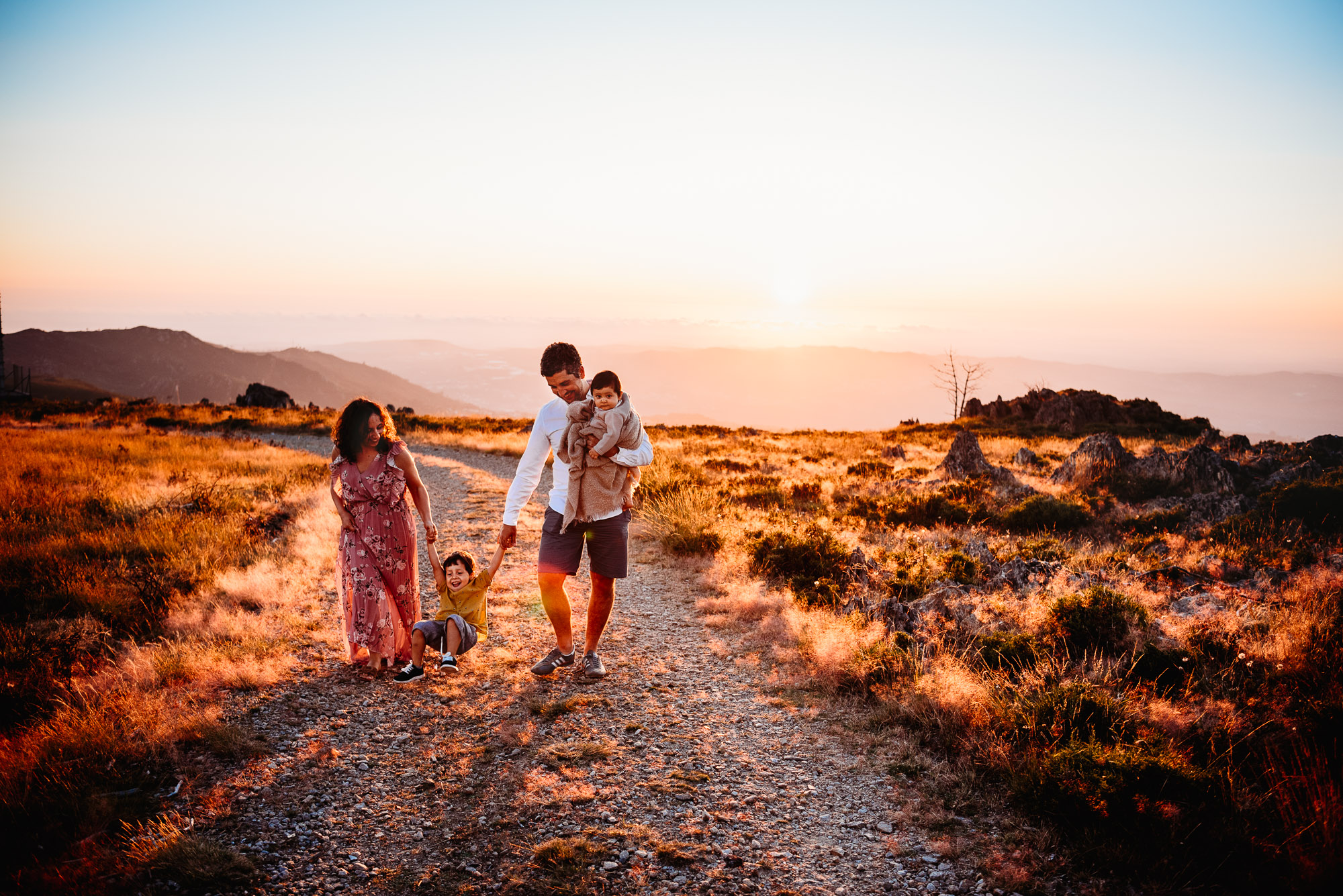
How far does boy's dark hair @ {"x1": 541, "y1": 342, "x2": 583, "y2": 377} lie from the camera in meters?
4.64

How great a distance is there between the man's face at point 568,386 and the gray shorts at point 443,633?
7.94 ft

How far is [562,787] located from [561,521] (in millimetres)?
1911

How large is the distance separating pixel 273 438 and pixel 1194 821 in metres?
28.4

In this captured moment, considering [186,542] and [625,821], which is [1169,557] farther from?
[186,542]

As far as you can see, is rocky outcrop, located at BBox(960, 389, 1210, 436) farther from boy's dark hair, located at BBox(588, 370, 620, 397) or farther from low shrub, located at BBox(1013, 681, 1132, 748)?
boy's dark hair, located at BBox(588, 370, 620, 397)

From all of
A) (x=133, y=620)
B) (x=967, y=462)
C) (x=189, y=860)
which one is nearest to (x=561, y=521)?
(x=189, y=860)

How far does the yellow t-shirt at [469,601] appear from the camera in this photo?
224 inches

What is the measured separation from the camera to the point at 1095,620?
5938 mm

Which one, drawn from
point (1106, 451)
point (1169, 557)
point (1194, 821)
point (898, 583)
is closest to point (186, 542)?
point (898, 583)

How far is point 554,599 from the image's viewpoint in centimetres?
519

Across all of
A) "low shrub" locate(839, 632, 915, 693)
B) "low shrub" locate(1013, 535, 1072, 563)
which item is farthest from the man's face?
"low shrub" locate(1013, 535, 1072, 563)

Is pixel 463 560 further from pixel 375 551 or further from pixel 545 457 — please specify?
pixel 545 457

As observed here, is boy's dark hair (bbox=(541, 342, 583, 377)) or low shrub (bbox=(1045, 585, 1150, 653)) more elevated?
boy's dark hair (bbox=(541, 342, 583, 377))

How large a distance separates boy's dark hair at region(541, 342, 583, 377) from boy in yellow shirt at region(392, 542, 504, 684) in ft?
5.77
